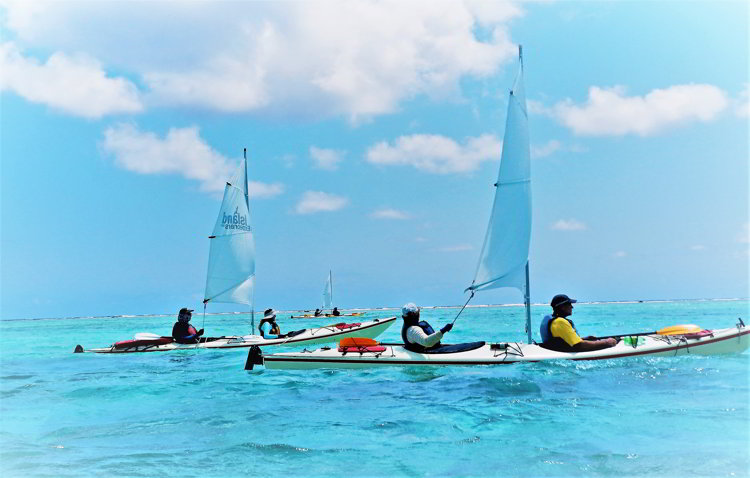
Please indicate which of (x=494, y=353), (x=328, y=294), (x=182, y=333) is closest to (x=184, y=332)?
(x=182, y=333)

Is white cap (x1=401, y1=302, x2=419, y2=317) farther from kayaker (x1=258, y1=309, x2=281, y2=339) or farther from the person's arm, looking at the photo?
kayaker (x1=258, y1=309, x2=281, y2=339)

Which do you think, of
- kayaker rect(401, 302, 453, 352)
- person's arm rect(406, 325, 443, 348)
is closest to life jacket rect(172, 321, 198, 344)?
kayaker rect(401, 302, 453, 352)

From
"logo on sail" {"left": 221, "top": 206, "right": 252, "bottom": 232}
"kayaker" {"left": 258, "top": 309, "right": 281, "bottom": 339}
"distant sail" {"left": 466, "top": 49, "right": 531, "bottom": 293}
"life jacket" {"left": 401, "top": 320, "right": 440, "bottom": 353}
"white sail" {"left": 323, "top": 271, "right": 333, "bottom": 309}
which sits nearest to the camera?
"life jacket" {"left": 401, "top": 320, "right": 440, "bottom": 353}

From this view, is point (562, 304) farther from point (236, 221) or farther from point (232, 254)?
point (236, 221)

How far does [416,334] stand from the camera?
14.3 meters

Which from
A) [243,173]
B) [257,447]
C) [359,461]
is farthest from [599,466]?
[243,173]

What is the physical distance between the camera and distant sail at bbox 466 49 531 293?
16219mm

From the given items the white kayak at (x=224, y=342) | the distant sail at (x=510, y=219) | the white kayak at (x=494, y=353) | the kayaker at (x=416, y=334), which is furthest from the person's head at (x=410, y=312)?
the white kayak at (x=224, y=342)

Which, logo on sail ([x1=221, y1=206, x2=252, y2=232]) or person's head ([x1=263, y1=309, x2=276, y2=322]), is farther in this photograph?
logo on sail ([x1=221, y1=206, x2=252, y2=232])

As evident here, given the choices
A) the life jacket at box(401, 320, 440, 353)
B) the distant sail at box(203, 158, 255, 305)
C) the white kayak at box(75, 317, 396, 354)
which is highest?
the distant sail at box(203, 158, 255, 305)

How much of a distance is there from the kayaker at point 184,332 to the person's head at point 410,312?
35.2 feet

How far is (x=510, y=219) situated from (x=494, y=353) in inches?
173

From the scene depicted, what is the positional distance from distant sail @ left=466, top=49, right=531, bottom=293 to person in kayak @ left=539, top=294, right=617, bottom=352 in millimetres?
2312

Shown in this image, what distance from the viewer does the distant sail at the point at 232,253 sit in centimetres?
2525
